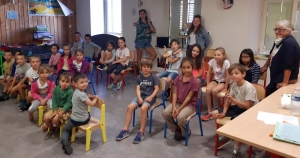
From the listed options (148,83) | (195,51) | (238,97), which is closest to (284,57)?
(238,97)

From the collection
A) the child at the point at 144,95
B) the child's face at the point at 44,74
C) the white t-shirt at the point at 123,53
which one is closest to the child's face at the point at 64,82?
the child's face at the point at 44,74

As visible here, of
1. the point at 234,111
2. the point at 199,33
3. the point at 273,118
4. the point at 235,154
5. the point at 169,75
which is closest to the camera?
the point at 273,118

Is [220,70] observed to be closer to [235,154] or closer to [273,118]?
[235,154]

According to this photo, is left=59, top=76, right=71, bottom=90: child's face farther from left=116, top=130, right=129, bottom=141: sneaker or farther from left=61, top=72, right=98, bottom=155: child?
left=116, top=130, right=129, bottom=141: sneaker

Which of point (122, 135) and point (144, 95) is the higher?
point (144, 95)

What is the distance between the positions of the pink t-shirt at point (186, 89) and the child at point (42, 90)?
1.54 m

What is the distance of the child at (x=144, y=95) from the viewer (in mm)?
3066

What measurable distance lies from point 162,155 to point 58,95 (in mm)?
1287

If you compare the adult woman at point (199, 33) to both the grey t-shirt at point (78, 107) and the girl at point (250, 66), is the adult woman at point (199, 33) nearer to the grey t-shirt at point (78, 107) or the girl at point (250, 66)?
the girl at point (250, 66)

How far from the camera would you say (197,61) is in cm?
397

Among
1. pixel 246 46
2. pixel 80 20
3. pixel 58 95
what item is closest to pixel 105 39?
pixel 80 20

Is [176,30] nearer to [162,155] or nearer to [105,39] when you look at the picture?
[105,39]

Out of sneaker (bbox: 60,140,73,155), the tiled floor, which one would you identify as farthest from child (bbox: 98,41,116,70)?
sneaker (bbox: 60,140,73,155)

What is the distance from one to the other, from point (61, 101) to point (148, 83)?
100 cm
